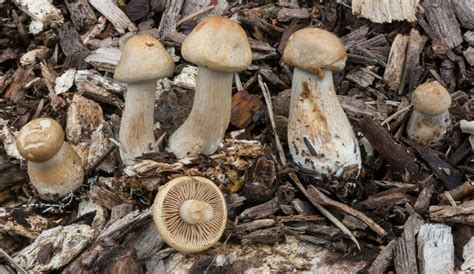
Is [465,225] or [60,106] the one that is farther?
[60,106]

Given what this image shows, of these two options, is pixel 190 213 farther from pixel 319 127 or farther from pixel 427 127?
pixel 427 127

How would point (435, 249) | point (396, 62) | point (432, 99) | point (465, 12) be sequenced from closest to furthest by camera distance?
point (435, 249), point (432, 99), point (396, 62), point (465, 12)

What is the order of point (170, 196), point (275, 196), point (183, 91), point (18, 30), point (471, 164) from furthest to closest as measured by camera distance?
point (18, 30), point (183, 91), point (471, 164), point (275, 196), point (170, 196)

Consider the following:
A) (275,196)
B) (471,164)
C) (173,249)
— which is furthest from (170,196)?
(471,164)

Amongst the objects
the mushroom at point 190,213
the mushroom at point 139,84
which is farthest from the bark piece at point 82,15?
the mushroom at point 190,213

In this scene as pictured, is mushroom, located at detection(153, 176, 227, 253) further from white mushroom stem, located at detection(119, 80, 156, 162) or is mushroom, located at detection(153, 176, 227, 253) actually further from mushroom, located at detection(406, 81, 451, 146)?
mushroom, located at detection(406, 81, 451, 146)

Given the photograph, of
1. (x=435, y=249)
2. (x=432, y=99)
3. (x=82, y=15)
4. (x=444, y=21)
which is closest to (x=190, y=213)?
(x=435, y=249)

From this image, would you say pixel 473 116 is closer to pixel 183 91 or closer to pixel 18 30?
pixel 183 91
